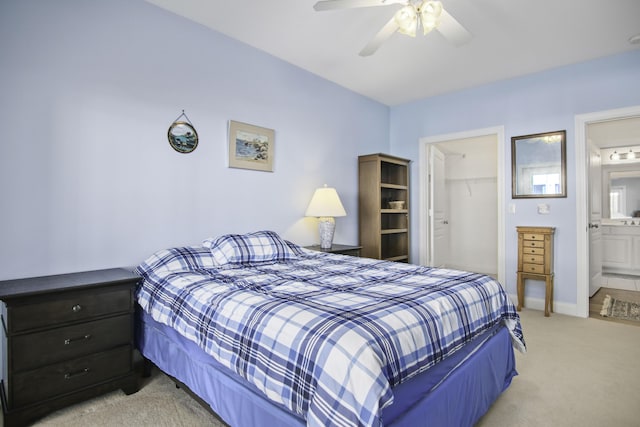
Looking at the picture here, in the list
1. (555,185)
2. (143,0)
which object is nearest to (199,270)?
(143,0)

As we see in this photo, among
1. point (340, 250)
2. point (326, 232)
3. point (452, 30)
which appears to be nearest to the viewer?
point (452, 30)

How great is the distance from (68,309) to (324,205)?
2235 millimetres

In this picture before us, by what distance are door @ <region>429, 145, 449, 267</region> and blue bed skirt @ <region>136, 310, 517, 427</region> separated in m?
2.81

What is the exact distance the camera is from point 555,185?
371cm

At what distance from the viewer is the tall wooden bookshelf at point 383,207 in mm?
4148

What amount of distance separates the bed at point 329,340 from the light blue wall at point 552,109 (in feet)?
7.23

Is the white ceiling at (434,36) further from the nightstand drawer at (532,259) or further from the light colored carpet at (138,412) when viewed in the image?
the light colored carpet at (138,412)

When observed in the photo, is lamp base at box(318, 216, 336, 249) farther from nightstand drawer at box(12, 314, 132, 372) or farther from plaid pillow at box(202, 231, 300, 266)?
nightstand drawer at box(12, 314, 132, 372)

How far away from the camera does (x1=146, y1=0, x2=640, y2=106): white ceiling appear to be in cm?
257

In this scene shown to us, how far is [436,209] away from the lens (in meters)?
4.91

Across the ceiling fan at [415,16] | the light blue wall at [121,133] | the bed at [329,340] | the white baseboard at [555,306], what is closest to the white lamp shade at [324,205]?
the light blue wall at [121,133]

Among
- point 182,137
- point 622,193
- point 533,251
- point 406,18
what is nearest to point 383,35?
point 406,18

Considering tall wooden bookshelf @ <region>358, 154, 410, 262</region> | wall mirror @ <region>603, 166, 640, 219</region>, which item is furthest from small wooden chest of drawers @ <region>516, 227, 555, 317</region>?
wall mirror @ <region>603, 166, 640, 219</region>

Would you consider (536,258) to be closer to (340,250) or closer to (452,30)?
(340,250)
